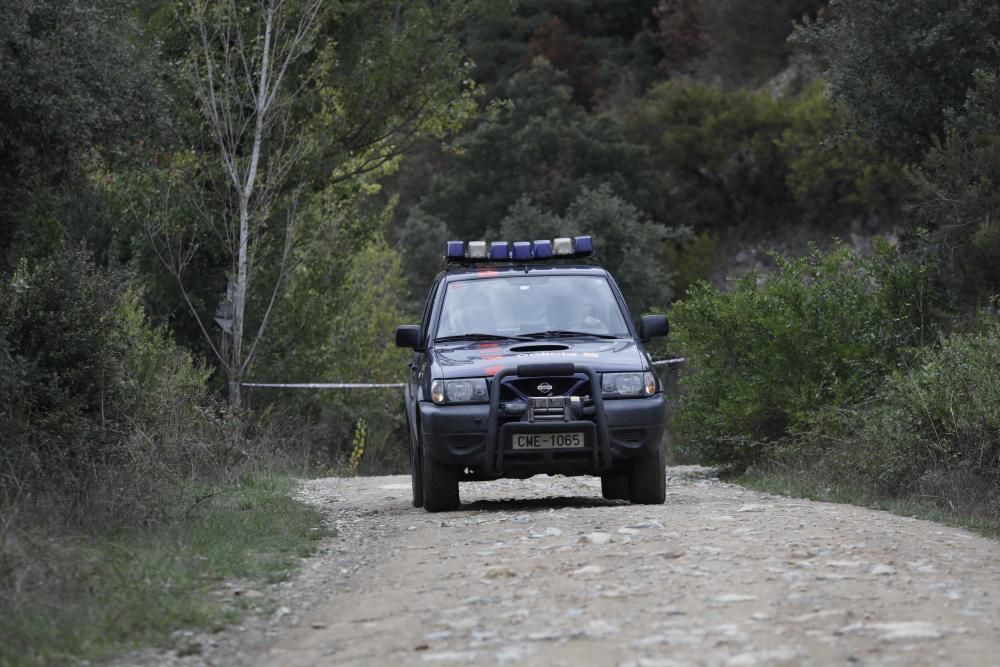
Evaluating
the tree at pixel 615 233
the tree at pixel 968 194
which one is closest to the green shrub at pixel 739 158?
the tree at pixel 615 233

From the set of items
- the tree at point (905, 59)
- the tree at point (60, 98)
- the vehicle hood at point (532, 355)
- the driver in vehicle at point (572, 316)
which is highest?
the tree at point (905, 59)

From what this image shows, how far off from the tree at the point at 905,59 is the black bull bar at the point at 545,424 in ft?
31.0

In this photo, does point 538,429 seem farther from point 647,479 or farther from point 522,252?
point 522,252

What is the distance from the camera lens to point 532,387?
1295cm

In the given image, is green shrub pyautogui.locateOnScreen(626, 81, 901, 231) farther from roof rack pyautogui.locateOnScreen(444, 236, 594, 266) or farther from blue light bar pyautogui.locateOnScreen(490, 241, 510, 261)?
blue light bar pyautogui.locateOnScreen(490, 241, 510, 261)

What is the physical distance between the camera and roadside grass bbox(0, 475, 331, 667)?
7.43m

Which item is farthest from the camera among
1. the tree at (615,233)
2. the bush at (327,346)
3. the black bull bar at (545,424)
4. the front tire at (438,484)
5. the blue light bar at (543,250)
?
the tree at (615,233)

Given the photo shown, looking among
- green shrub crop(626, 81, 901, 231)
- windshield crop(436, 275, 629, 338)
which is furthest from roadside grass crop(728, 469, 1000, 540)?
green shrub crop(626, 81, 901, 231)

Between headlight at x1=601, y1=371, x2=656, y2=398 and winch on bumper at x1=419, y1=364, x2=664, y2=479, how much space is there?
0.28 ft

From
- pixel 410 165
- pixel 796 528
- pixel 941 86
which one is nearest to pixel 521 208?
pixel 410 165

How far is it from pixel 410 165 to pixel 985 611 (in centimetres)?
5399

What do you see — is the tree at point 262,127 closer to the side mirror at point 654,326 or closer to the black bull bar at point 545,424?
the side mirror at point 654,326

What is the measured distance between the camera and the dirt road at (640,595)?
22.5 feet

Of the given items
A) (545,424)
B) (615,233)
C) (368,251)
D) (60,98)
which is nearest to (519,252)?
(545,424)
